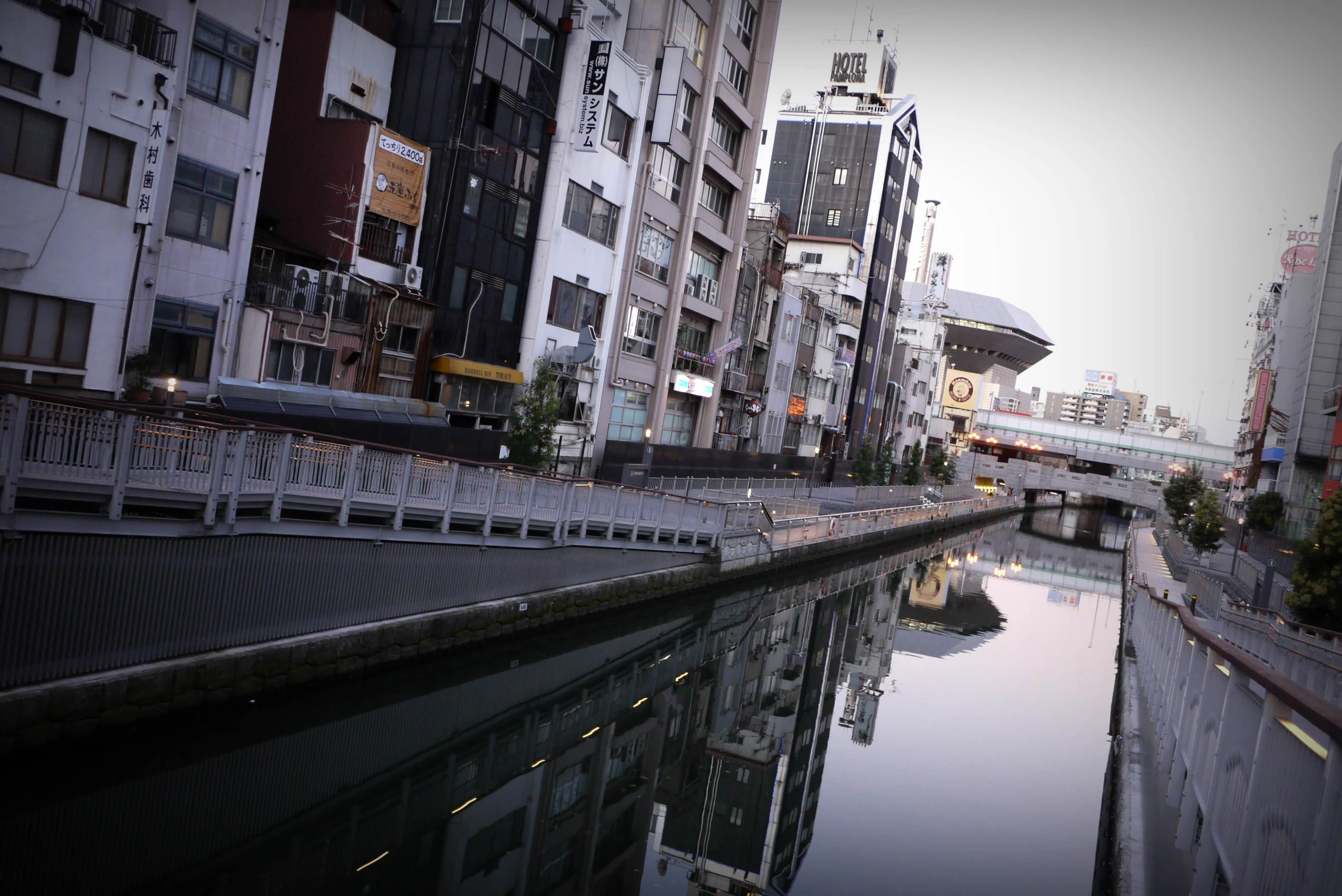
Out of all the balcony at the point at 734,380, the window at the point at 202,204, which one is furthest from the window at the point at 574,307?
the balcony at the point at 734,380

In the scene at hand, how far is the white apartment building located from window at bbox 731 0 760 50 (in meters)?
8.89

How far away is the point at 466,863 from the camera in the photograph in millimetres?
12930

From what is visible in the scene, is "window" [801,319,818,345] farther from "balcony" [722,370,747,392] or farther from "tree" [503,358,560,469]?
"tree" [503,358,560,469]

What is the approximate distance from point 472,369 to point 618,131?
42.4 feet

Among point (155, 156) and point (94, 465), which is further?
point (155, 156)

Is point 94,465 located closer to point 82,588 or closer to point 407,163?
point 82,588

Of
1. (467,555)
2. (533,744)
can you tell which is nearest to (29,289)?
(467,555)

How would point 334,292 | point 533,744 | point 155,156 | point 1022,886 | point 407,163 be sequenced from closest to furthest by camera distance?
1. point 1022,886
2. point 533,744
3. point 155,156
4. point 334,292
5. point 407,163

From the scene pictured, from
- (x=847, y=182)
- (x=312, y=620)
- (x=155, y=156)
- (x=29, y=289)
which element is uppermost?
(x=847, y=182)

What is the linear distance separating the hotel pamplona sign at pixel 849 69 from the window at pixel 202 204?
280 feet

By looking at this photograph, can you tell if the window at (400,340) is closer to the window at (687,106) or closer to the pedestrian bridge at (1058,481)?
the window at (687,106)

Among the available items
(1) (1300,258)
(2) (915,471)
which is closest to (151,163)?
(2) (915,471)

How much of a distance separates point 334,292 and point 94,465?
15.8 m

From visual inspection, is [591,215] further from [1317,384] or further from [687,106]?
[1317,384]
